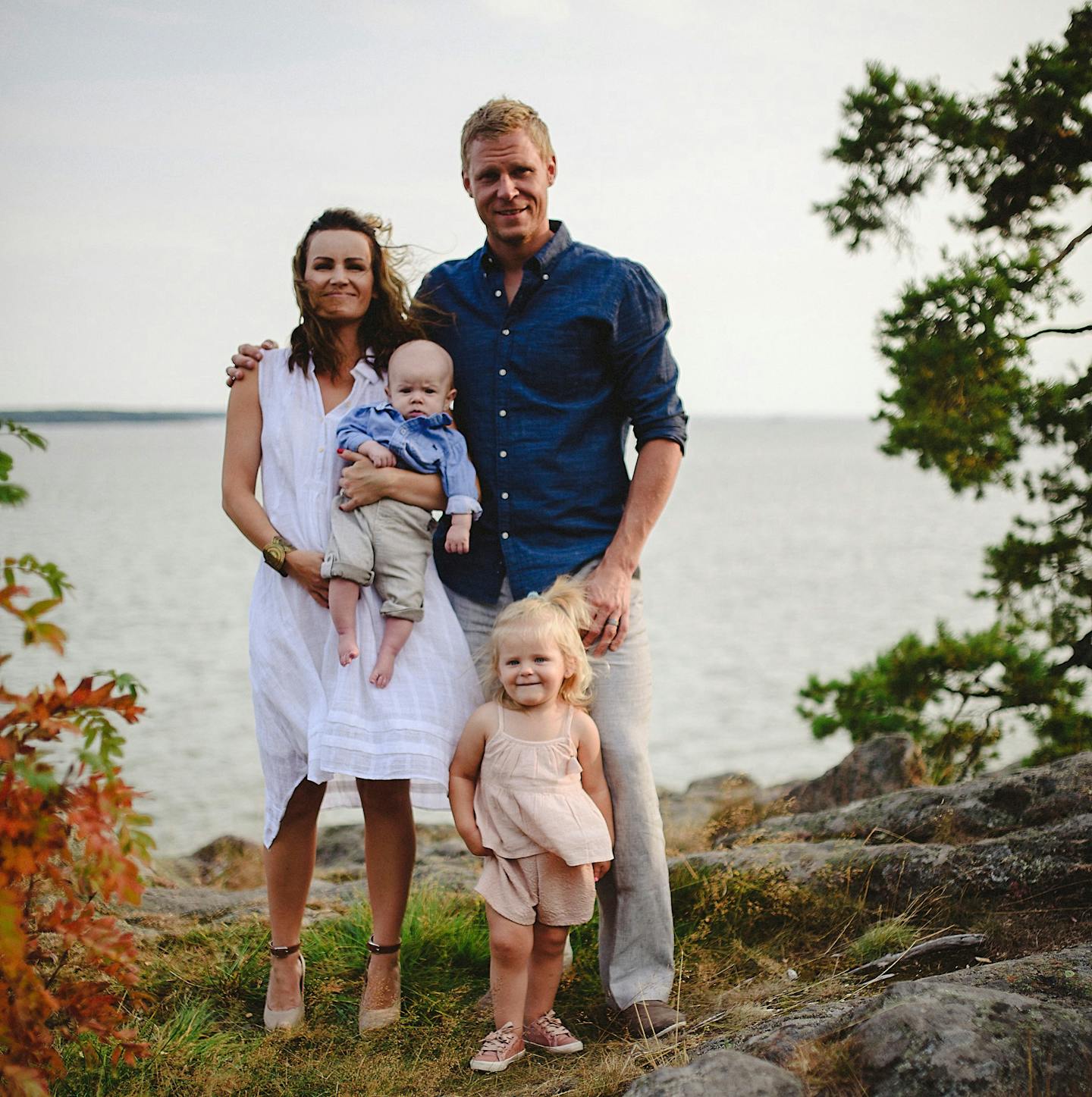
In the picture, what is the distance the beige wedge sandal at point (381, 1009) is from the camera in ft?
11.2

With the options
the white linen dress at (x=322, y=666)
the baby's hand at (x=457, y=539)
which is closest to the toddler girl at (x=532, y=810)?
the white linen dress at (x=322, y=666)

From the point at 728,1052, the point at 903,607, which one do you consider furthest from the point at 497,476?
the point at 903,607

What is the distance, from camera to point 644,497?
345 centimetres

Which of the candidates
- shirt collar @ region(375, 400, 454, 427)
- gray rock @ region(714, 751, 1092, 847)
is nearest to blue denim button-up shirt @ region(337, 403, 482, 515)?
shirt collar @ region(375, 400, 454, 427)

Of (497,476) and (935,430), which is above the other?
(935,430)

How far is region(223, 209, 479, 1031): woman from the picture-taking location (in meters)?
3.32

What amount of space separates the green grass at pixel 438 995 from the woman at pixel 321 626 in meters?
0.16

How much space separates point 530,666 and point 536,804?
15.6 inches

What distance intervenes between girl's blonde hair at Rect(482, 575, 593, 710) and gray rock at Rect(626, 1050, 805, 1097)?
1130mm

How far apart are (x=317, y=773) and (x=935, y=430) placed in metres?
3.66

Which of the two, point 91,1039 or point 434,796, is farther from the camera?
point 434,796

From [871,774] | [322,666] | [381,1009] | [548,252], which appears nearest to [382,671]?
[322,666]

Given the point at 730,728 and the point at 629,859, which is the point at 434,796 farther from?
the point at 730,728

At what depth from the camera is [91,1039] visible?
3.07 m
